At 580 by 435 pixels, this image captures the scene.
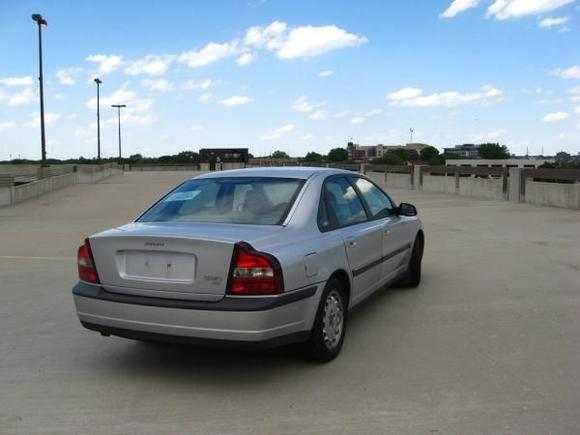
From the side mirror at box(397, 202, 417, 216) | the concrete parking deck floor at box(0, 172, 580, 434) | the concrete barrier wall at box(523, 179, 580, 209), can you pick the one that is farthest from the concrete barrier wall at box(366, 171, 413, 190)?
the side mirror at box(397, 202, 417, 216)

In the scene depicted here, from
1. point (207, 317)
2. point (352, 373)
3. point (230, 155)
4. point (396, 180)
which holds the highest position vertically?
point (230, 155)

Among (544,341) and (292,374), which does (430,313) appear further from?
(292,374)

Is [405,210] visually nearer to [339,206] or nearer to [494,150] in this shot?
[339,206]

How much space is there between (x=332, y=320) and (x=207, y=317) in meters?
1.11

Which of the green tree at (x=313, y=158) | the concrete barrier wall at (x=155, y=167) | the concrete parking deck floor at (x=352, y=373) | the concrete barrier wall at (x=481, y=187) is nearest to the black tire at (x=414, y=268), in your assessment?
the concrete parking deck floor at (x=352, y=373)

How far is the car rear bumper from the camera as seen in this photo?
3.91 metres

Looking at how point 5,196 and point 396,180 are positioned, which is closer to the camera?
point 5,196

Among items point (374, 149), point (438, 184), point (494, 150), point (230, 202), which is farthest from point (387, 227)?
point (374, 149)

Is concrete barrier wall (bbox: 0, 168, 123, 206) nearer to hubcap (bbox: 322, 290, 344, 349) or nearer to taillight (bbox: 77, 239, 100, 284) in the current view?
taillight (bbox: 77, 239, 100, 284)

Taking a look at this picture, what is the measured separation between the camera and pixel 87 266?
14.7 ft

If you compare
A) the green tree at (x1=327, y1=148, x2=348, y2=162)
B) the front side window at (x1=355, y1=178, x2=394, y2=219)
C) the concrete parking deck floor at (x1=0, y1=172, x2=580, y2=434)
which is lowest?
the concrete parking deck floor at (x1=0, y1=172, x2=580, y2=434)

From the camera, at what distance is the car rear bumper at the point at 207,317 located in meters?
3.91

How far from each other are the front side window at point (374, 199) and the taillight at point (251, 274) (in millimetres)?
2043

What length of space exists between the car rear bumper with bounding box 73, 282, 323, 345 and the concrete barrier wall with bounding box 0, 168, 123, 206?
59.8 ft
